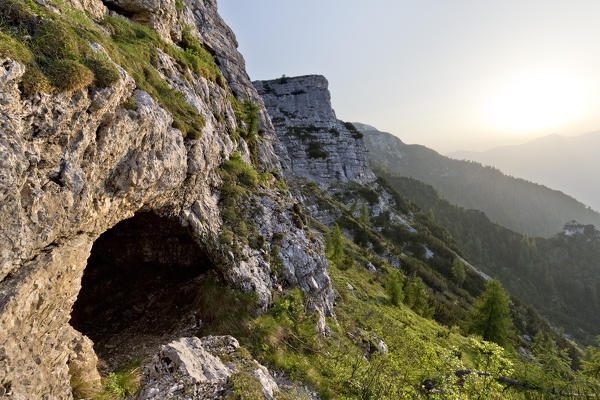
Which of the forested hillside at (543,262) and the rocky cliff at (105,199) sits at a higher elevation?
the rocky cliff at (105,199)

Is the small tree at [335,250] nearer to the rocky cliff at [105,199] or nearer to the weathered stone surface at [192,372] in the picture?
the rocky cliff at [105,199]

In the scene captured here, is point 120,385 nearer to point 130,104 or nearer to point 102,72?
point 130,104

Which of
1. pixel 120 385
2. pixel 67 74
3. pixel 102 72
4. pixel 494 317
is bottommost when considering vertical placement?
pixel 494 317

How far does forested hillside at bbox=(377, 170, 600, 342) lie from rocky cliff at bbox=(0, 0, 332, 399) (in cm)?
12858

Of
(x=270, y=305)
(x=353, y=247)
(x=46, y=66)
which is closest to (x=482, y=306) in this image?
(x=353, y=247)

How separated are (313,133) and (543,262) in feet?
437

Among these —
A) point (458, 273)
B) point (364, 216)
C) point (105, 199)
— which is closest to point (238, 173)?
point (105, 199)

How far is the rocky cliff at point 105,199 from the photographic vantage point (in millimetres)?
6543

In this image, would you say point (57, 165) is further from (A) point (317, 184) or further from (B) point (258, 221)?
(A) point (317, 184)

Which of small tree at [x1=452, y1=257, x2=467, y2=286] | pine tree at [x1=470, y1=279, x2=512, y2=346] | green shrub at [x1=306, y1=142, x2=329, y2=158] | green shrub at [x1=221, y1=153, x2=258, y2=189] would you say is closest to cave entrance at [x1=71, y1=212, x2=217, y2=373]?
green shrub at [x1=221, y1=153, x2=258, y2=189]

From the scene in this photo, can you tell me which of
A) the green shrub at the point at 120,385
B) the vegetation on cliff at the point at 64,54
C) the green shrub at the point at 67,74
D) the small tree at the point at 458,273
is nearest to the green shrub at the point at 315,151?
the small tree at the point at 458,273

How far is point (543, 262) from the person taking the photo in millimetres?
142875

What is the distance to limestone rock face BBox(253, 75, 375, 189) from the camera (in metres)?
109

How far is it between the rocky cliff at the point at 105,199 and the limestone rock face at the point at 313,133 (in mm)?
87918
